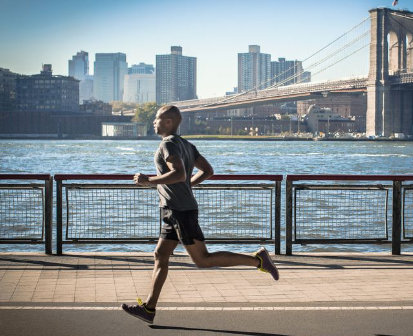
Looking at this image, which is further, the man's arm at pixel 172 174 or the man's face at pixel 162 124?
the man's face at pixel 162 124

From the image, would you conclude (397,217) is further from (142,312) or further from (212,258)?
(142,312)

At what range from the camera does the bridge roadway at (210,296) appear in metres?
5.44

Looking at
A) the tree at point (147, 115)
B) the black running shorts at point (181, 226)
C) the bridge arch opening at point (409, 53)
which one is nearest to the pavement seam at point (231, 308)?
the black running shorts at point (181, 226)

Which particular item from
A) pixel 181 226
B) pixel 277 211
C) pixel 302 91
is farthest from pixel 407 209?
pixel 302 91

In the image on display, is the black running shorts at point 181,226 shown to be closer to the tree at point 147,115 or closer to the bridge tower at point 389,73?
the bridge tower at point 389,73

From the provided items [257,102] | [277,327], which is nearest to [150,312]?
[277,327]

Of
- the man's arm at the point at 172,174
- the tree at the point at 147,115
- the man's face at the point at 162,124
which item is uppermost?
the tree at the point at 147,115

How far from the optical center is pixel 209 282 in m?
6.99

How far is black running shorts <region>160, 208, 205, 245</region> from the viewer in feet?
17.4

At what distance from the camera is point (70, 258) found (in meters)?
8.23

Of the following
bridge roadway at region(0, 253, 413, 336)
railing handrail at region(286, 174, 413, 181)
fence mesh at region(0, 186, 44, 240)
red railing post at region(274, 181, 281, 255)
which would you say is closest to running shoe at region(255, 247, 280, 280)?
bridge roadway at region(0, 253, 413, 336)

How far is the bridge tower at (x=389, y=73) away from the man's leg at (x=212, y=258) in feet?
309

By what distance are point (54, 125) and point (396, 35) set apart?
282ft

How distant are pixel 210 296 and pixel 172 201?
1.40 metres
